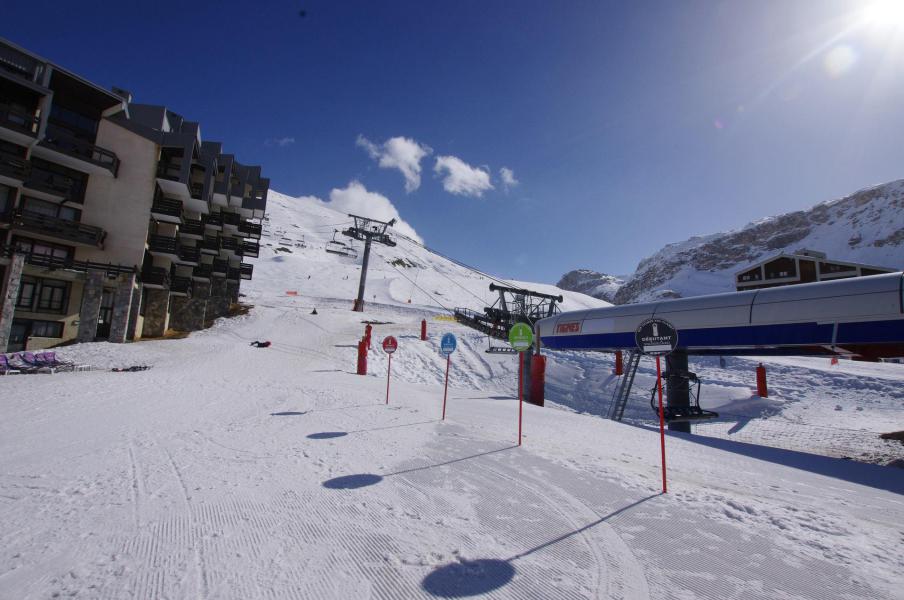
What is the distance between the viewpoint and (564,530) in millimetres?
4465

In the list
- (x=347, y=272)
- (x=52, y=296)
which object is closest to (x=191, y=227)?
(x=52, y=296)

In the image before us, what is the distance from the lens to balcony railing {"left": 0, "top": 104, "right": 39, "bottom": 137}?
801 inches

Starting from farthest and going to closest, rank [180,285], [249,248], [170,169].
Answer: [249,248] → [180,285] → [170,169]

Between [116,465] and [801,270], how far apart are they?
68.1 metres

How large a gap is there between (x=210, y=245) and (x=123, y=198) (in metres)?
10.2

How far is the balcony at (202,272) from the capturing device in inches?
1329

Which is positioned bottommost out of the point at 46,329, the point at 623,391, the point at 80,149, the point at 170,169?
the point at 623,391

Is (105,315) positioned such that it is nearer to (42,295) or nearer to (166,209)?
(42,295)

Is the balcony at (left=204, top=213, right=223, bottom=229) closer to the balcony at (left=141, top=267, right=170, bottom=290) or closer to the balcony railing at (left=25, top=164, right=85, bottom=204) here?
the balcony at (left=141, top=267, right=170, bottom=290)

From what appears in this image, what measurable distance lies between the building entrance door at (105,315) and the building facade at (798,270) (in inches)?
2371

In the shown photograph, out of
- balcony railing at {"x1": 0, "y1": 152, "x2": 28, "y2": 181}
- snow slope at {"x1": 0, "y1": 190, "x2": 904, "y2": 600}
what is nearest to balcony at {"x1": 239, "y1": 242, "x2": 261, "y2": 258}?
balcony railing at {"x1": 0, "y1": 152, "x2": 28, "y2": 181}

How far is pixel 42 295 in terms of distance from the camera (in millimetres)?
22094

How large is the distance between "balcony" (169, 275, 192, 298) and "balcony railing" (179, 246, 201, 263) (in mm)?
1521

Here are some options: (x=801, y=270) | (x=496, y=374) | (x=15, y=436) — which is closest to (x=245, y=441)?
(x=15, y=436)
